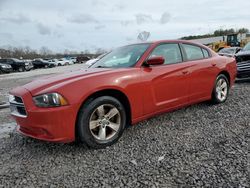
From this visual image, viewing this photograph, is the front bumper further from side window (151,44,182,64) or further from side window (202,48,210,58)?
side window (202,48,210,58)

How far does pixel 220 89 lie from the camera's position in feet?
17.8

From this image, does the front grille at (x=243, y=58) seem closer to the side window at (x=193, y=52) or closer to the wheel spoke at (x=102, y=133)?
the side window at (x=193, y=52)

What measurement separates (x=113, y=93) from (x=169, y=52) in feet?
4.85

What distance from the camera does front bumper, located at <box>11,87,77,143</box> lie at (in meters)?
3.10

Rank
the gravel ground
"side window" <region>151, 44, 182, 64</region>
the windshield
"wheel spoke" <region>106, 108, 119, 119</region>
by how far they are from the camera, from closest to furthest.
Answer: the gravel ground < "wheel spoke" <region>106, 108, 119, 119</region> < the windshield < "side window" <region>151, 44, 182, 64</region>

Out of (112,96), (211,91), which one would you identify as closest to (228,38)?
(211,91)

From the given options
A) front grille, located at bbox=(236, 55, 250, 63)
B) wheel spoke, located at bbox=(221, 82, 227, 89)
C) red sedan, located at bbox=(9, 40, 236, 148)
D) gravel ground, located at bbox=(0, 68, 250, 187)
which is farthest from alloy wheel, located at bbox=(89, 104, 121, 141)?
front grille, located at bbox=(236, 55, 250, 63)

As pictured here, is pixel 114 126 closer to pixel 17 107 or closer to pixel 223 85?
pixel 17 107

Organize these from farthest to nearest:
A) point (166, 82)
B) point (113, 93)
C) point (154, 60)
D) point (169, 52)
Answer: point (169, 52) → point (166, 82) → point (154, 60) → point (113, 93)

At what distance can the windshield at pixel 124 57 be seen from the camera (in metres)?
4.13

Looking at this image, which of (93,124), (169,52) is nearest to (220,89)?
(169,52)

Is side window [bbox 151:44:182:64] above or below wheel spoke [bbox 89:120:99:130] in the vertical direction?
above

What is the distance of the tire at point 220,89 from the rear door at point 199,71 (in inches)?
8.5

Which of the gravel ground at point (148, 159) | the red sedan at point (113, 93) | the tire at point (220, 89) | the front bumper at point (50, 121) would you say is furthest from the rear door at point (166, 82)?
the front bumper at point (50, 121)
